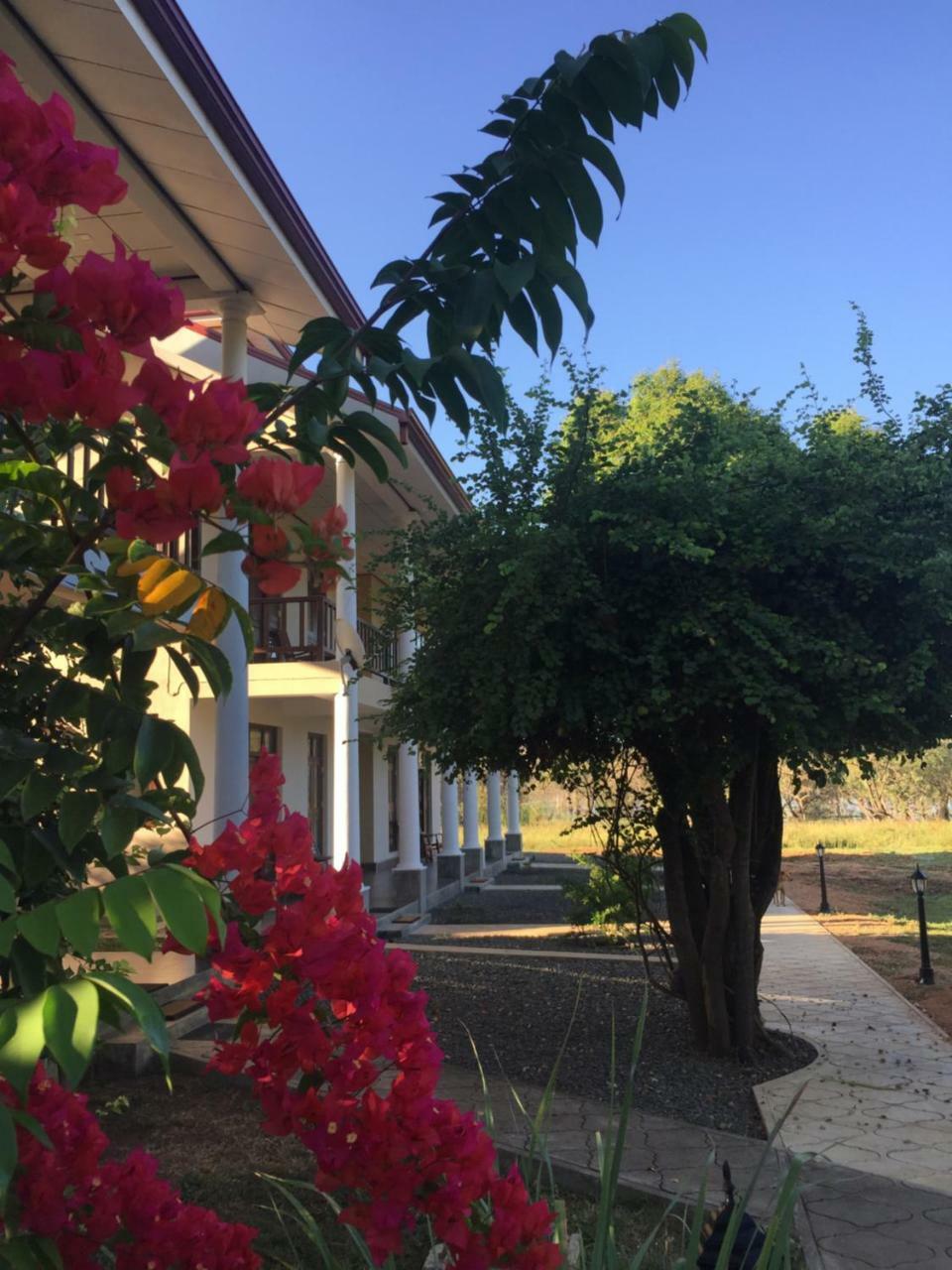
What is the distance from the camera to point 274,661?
14.2 metres

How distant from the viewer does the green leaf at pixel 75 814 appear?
1252 millimetres

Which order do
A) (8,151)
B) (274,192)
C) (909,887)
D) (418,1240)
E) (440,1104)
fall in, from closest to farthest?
1. (8,151)
2. (440,1104)
3. (418,1240)
4. (274,192)
5. (909,887)

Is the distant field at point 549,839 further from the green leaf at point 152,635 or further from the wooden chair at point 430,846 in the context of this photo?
the green leaf at point 152,635

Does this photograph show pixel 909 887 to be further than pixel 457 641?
Yes

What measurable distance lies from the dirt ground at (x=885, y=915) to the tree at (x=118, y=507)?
8.98 meters

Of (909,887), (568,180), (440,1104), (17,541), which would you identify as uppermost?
(568,180)

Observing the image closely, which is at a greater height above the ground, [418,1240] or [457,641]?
[457,641]

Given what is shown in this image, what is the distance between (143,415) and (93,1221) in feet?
3.61

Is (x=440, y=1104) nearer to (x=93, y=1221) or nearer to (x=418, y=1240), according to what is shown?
(x=93, y=1221)

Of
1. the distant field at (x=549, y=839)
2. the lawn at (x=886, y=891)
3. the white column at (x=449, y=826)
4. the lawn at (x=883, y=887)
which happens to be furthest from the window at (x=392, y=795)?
the distant field at (x=549, y=839)

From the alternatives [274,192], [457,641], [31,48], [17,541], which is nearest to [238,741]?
[457,641]

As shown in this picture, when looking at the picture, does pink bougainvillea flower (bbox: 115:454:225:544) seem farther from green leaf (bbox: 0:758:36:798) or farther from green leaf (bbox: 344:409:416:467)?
green leaf (bbox: 344:409:416:467)

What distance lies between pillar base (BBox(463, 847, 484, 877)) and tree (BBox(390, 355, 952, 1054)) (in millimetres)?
17235

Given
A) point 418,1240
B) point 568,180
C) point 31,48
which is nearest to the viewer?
point 568,180
